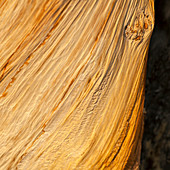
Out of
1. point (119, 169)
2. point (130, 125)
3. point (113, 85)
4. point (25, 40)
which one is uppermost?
point (25, 40)

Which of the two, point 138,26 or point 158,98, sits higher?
point 138,26

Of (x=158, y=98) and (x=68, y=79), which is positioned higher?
(x=68, y=79)

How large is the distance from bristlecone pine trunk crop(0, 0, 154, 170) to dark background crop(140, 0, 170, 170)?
90 mm

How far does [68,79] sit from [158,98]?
33cm

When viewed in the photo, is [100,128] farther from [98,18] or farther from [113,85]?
[98,18]

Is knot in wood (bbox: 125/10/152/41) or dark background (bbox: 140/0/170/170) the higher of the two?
knot in wood (bbox: 125/10/152/41)

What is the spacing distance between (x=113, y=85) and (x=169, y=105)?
0.21 metres

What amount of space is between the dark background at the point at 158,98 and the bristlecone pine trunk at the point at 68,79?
90 millimetres

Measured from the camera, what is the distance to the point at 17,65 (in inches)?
23.5

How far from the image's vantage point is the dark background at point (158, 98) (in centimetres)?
75

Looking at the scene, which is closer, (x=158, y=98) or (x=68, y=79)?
(x=68, y=79)

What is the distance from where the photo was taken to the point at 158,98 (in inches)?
31.0

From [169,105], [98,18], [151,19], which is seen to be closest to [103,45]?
[98,18]

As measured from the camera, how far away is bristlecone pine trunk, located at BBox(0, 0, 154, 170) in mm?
596
